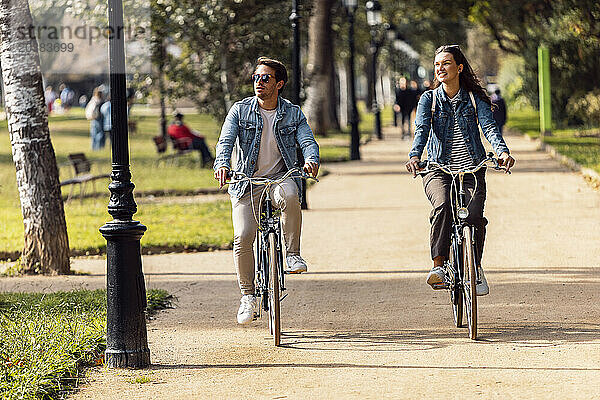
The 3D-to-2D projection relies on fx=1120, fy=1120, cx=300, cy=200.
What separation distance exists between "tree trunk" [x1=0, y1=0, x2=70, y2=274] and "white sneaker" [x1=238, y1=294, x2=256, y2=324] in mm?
4014

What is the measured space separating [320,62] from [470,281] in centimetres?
2749

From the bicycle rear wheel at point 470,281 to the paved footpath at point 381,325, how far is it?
0.46ft

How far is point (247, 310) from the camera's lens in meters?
7.20

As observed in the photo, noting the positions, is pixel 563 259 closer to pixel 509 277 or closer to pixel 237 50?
pixel 509 277

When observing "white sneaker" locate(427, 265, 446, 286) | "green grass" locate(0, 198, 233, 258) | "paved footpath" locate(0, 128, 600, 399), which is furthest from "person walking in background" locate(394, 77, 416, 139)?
"white sneaker" locate(427, 265, 446, 286)

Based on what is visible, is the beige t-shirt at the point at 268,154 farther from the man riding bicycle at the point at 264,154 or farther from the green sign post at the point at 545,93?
the green sign post at the point at 545,93

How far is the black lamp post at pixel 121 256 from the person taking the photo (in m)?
6.47

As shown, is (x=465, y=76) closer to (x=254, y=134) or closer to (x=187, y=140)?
(x=254, y=134)

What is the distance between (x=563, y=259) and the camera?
10.4 m

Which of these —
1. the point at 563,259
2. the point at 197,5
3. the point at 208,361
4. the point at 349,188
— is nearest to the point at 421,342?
the point at 208,361

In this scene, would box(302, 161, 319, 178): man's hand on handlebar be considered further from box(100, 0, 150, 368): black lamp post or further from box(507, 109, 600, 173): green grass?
box(507, 109, 600, 173): green grass

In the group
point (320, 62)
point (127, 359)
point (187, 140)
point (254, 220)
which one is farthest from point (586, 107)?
point (127, 359)

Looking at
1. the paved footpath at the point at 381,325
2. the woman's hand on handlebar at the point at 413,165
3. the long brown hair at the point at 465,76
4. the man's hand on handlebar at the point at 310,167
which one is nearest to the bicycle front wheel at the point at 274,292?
the paved footpath at the point at 381,325

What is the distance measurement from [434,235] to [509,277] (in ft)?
7.27
